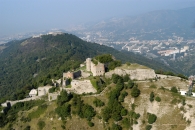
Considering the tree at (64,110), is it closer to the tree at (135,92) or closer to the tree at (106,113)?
the tree at (106,113)

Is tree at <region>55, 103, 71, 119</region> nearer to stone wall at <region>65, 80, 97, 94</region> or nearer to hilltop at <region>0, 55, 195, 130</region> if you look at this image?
hilltop at <region>0, 55, 195, 130</region>

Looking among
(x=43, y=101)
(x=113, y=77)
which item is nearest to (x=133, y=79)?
(x=113, y=77)

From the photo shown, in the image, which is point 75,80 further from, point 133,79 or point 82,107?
point 133,79

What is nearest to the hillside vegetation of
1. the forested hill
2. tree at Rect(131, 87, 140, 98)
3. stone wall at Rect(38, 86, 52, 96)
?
tree at Rect(131, 87, 140, 98)

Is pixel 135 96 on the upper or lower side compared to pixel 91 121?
upper

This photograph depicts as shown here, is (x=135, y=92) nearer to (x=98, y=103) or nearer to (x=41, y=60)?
(x=98, y=103)

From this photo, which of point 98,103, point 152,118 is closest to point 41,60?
point 98,103
